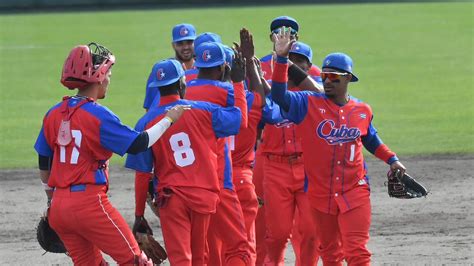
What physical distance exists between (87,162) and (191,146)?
0.71 m

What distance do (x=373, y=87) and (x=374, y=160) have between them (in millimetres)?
5266

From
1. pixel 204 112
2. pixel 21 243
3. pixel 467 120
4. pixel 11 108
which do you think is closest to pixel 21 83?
pixel 11 108

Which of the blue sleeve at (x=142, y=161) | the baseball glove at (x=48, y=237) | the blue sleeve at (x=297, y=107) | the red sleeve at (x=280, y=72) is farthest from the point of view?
the blue sleeve at (x=297, y=107)

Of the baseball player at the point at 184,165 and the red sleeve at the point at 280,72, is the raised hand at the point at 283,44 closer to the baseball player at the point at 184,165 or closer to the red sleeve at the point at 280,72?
the red sleeve at the point at 280,72

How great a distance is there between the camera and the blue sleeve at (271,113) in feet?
27.1

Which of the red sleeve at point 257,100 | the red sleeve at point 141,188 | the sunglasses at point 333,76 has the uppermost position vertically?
the sunglasses at point 333,76

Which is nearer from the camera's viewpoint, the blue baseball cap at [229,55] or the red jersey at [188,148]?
the red jersey at [188,148]

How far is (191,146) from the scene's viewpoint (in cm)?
729

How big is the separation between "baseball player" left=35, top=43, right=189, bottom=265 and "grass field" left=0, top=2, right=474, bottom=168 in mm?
7026

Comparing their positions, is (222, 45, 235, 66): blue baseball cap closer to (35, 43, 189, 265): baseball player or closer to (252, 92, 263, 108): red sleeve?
(252, 92, 263, 108): red sleeve

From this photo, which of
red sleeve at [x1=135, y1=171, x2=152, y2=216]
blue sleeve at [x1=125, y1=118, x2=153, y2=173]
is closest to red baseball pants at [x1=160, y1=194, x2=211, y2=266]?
red sleeve at [x1=135, y1=171, x2=152, y2=216]

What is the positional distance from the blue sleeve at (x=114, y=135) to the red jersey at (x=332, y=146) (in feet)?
4.56

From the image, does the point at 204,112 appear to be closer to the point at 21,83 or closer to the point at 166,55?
the point at 21,83

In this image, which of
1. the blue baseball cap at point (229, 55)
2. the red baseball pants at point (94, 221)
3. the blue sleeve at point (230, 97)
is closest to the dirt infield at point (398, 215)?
the blue sleeve at point (230, 97)
